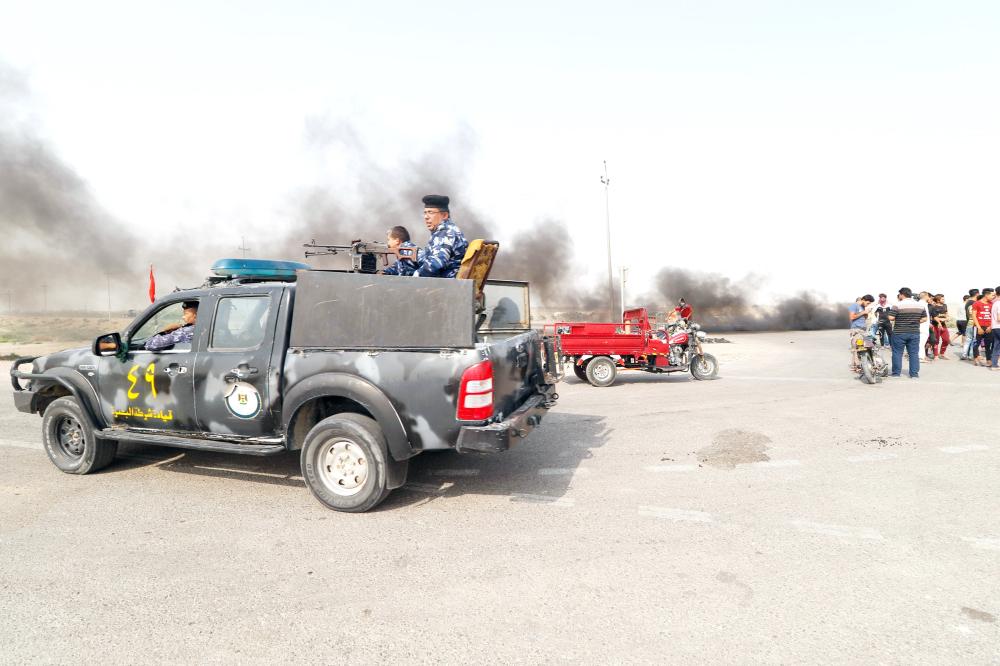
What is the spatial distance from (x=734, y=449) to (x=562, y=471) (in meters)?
1.96

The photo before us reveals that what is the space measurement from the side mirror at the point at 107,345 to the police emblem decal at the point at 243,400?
49.1 inches

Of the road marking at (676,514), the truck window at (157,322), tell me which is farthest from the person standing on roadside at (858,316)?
the truck window at (157,322)

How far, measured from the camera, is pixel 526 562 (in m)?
3.23

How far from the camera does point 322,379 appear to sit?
3988 millimetres

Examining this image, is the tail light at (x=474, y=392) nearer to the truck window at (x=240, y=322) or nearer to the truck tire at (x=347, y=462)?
the truck tire at (x=347, y=462)

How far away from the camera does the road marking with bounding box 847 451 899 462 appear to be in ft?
17.2

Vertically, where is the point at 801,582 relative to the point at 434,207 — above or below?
below

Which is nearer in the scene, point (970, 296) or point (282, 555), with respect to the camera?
point (282, 555)

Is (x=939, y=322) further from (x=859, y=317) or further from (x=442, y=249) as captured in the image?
(x=442, y=249)

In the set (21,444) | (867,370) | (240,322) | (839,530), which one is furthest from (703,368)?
(21,444)

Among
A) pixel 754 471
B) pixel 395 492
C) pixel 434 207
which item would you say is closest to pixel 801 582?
pixel 754 471

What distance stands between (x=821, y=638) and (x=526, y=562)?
1503 mm

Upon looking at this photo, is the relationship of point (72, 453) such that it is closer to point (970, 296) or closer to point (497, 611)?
point (497, 611)

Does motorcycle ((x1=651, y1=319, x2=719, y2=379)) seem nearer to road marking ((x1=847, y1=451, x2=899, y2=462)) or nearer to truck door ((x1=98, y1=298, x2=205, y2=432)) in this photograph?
road marking ((x1=847, y1=451, x2=899, y2=462))
